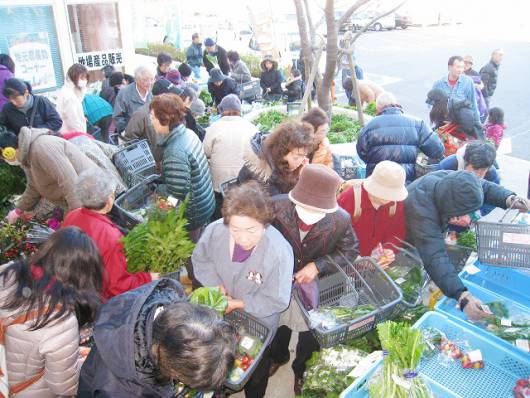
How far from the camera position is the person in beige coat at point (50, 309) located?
2.34m

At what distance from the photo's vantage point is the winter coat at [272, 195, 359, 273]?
3205mm

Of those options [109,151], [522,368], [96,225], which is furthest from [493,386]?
[109,151]

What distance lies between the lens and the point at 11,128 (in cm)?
562

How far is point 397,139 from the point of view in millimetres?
4680

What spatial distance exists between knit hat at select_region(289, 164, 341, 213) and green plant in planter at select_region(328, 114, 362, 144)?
4380mm

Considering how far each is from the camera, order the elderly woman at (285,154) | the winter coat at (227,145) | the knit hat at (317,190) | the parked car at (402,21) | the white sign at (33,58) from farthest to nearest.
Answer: the parked car at (402,21)
the white sign at (33,58)
the winter coat at (227,145)
the elderly woman at (285,154)
the knit hat at (317,190)

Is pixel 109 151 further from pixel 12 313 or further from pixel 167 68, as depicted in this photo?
pixel 167 68

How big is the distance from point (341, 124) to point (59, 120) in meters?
5.00

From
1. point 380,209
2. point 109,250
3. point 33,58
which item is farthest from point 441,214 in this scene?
point 33,58

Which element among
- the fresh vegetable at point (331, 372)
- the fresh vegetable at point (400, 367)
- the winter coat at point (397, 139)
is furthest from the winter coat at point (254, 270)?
the winter coat at point (397, 139)

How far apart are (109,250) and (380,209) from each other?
7.25 feet

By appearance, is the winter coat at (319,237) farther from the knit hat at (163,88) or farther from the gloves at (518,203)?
the knit hat at (163,88)

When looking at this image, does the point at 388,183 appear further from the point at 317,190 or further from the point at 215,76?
the point at 215,76

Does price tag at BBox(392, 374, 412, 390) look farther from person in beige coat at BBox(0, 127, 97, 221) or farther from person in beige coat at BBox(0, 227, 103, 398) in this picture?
person in beige coat at BBox(0, 127, 97, 221)
